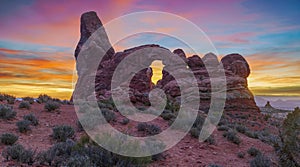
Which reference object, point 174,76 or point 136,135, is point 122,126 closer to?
point 136,135

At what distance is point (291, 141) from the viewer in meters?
8.20

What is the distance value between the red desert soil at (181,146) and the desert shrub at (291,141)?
85.7 inches

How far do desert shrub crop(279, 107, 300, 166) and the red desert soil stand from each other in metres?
2.18

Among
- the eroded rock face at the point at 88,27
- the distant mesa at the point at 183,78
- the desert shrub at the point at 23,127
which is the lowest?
the desert shrub at the point at 23,127

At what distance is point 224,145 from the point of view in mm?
12906

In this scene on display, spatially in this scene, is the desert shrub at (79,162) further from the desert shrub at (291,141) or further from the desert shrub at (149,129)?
the desert shrub at (291,141)

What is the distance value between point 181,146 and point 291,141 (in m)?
4.64

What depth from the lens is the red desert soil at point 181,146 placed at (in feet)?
30.7

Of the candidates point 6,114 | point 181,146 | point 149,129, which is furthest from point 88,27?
point 181,146

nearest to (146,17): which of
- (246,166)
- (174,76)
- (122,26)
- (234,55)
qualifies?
(122,26)

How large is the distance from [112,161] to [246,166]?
5721 millimetres

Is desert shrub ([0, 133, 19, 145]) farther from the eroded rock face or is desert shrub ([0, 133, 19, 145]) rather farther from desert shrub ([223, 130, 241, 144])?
the eroded rock face

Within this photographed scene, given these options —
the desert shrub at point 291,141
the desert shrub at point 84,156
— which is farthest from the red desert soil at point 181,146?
the desert shrub at point 291,141

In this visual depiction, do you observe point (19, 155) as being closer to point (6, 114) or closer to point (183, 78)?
point (6, 114)
